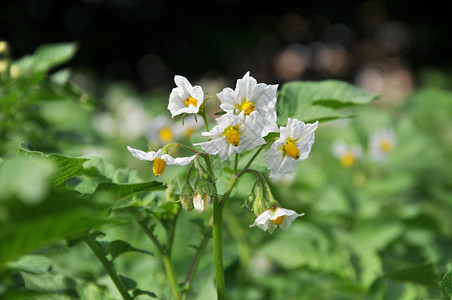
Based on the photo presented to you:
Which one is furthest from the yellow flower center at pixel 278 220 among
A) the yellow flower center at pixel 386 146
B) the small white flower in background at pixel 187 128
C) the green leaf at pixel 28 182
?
the yellow flower center at pixel 386 146

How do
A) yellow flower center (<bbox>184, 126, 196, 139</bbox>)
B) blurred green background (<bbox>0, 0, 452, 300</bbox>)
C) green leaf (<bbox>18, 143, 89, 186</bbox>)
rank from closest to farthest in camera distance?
blurred green background (<bbox>0, 0, 452, 300</bbox>)
green leaf (<bbox>18, 143, 89, 186</bbox>)
yellow flower center (<bbox>184, 126, 196, 139</bbox>)

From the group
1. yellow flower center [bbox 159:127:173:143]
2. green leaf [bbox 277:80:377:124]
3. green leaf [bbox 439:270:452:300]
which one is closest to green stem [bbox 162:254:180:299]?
green leaf [bbox 277:80:377:124]

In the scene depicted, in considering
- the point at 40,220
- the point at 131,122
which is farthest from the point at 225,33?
the point at 40,220

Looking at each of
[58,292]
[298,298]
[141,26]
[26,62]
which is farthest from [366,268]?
[141,26]

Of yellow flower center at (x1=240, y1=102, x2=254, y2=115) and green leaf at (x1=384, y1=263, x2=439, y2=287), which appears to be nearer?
yellow flower center at (x1=240, y1=102, x2=254, y2=115)

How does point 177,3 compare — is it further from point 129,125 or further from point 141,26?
point 129,125

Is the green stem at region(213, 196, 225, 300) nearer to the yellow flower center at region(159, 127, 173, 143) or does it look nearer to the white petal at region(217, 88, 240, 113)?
the white petal at region(217, 88, 240, 113)

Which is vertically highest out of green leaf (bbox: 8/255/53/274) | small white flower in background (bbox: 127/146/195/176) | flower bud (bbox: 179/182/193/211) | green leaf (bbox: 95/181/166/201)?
small white flower in background (bbox: 127/146/195/176)
